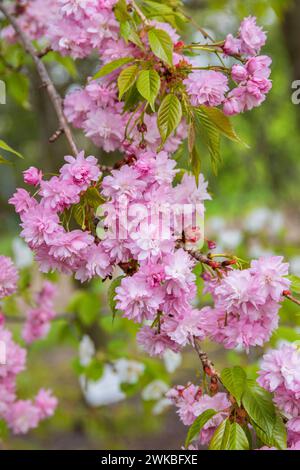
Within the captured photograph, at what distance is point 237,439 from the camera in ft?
3.90

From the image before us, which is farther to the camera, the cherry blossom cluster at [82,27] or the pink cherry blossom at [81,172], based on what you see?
the cherry blossom cluster at [82,27]

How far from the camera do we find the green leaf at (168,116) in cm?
135

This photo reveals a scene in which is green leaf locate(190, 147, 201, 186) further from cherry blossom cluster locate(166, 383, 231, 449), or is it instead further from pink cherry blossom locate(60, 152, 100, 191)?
cherry blossom cluster locate(166, 383, 231, 449)

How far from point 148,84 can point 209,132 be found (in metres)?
0.17

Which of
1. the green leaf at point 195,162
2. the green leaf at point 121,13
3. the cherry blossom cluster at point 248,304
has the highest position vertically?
the green leaf at point 121,13

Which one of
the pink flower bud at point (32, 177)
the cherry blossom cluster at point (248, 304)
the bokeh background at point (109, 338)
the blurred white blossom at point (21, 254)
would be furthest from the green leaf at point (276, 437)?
the blurred white blossom at point (21, 254)

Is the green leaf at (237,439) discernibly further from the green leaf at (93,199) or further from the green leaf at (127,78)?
the green leaf at (127,78)

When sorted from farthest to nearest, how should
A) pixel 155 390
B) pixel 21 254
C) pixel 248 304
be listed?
pixel 21 254 → pixel 155 390 → pixel 248 304

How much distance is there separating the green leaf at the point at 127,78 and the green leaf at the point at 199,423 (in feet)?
2.30

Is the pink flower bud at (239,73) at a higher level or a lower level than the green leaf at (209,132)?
higher

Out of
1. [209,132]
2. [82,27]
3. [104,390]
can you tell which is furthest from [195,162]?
[104,390]

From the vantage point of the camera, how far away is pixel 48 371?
5.98 meters

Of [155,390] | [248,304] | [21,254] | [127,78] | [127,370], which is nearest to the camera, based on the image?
[248,304]

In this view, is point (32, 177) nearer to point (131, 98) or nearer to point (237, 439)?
point (131, 98)
